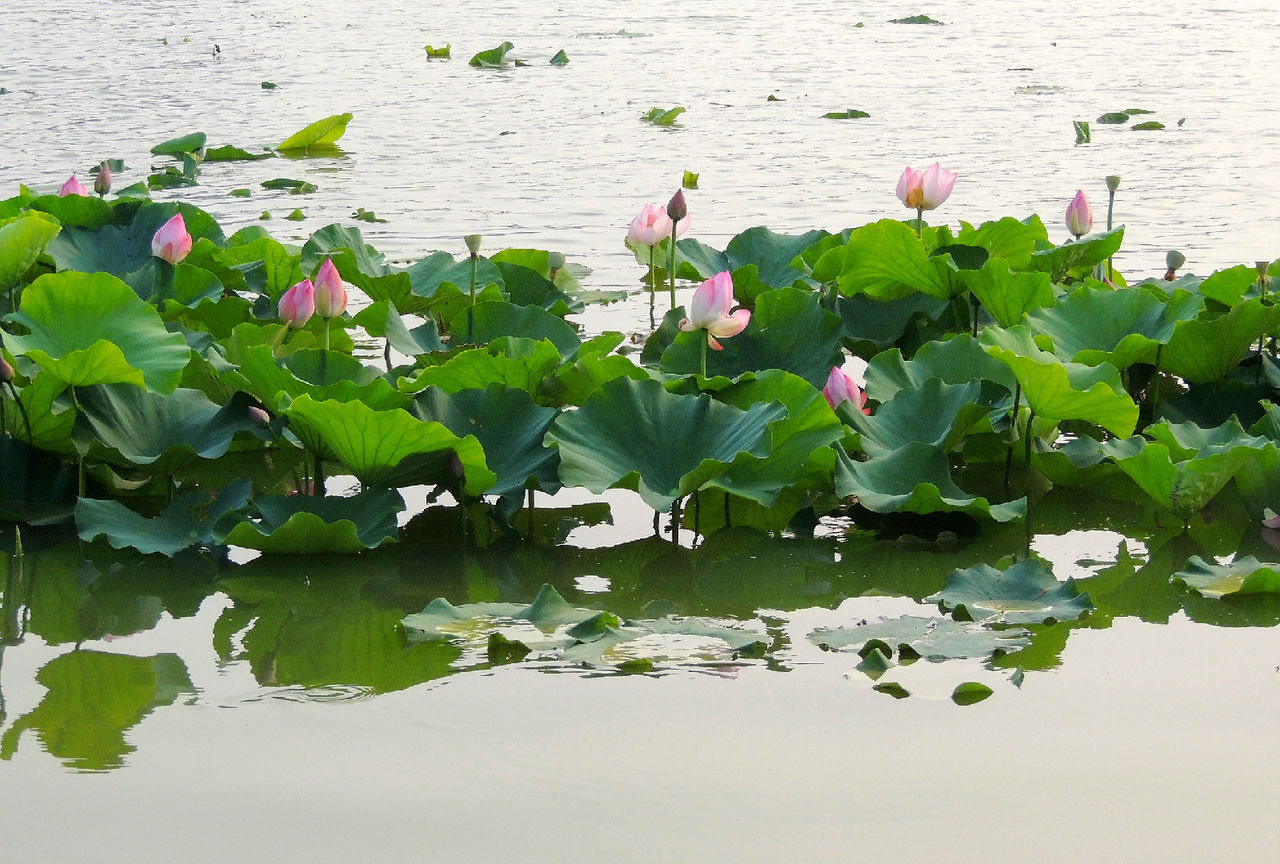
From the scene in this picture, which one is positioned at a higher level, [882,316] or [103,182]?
[103,182]

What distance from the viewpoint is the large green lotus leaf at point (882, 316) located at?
8.82 ft

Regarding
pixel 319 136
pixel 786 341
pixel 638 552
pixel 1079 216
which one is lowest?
pixel 319 136

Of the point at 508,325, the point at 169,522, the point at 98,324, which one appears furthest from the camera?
the point at 508,325

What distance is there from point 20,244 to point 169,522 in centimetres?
77

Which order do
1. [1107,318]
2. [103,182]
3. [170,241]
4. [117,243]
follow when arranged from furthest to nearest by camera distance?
[103,182] → [117,243] → [170,241] → [1107,318]

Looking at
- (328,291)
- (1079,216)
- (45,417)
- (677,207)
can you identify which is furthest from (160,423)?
(1079,216)

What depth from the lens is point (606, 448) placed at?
2.00m

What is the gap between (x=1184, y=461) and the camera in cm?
197

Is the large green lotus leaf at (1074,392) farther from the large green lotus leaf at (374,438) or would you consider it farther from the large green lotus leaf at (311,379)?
the large green lotus leaf at (311,379)

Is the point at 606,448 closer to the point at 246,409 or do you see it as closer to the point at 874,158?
the point at 246,409

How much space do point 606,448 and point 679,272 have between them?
118cm

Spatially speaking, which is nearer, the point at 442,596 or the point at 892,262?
the point at 442,596

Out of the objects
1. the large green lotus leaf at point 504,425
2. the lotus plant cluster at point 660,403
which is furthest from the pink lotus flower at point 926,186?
the large green lotus leaf at point 504,425

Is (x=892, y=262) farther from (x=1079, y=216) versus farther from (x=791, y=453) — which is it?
(x=791, y=453)
